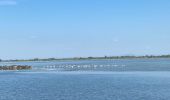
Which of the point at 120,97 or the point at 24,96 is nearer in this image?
the point at 120,97

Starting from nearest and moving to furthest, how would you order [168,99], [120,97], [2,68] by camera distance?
1. [168,99]
2. [120,97]
3. [2,68]

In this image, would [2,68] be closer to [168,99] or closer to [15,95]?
[15,95]

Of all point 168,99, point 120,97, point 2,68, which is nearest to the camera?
point 168,99

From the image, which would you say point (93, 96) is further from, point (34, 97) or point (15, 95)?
point (15, 95)

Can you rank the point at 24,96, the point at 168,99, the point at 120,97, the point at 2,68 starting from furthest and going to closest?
the point at 2,68 → the point at 24,96 → the point at 120,97 → the point at 168,99

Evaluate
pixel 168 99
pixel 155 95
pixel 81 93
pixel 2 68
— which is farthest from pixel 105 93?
pixel 2 68

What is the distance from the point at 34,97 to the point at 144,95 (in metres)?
14.1

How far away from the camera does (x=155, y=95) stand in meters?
49.0

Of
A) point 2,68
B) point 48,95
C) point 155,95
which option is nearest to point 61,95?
point 48,95

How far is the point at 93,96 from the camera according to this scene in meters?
49.1

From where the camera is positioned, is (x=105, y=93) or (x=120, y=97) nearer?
(x=120, y=97)

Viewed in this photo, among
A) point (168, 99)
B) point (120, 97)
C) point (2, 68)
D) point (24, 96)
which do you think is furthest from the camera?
point (2, 68)

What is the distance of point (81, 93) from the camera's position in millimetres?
53031

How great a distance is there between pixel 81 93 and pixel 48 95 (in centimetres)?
463
